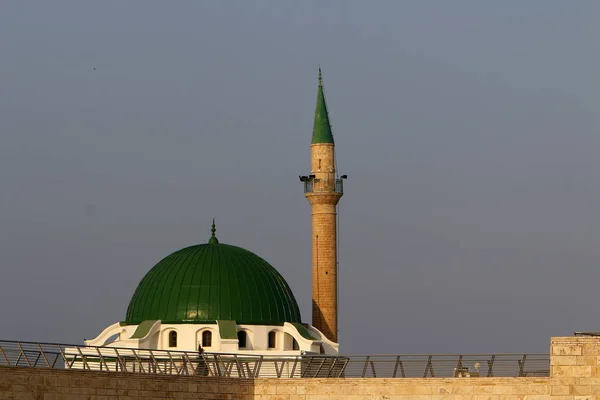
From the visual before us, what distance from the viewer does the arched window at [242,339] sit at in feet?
205

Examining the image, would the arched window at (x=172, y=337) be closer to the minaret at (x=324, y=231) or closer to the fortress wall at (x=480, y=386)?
the minaret at (x=324, y=231)

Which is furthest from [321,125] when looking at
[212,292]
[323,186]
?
[212,292]

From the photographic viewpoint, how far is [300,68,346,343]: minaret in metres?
69.8

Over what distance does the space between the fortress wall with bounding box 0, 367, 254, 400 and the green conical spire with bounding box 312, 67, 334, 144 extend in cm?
3037

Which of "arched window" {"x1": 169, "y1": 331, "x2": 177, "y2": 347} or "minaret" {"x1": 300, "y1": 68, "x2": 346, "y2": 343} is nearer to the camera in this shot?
"arched window" {"x1": 169, "y1": 331, "x2": 177, "y2": 347}

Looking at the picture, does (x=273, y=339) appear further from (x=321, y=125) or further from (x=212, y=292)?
(x=321, y=125)

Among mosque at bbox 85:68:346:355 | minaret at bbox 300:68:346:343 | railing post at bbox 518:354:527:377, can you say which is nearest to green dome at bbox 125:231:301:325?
mosque at bbox 85:68:346:355

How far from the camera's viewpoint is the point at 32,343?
38.1 meters

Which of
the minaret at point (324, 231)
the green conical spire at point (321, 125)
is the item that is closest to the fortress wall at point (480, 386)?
the minaret at point (324, 231)

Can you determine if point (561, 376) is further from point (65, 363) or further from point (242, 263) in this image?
point (242, 263)

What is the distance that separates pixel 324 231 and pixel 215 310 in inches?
357

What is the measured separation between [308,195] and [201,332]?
11.0 m

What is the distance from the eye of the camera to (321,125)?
2867 inches

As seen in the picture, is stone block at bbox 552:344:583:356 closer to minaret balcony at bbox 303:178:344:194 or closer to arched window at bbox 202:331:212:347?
arched window at bbox 202:331:212:347
